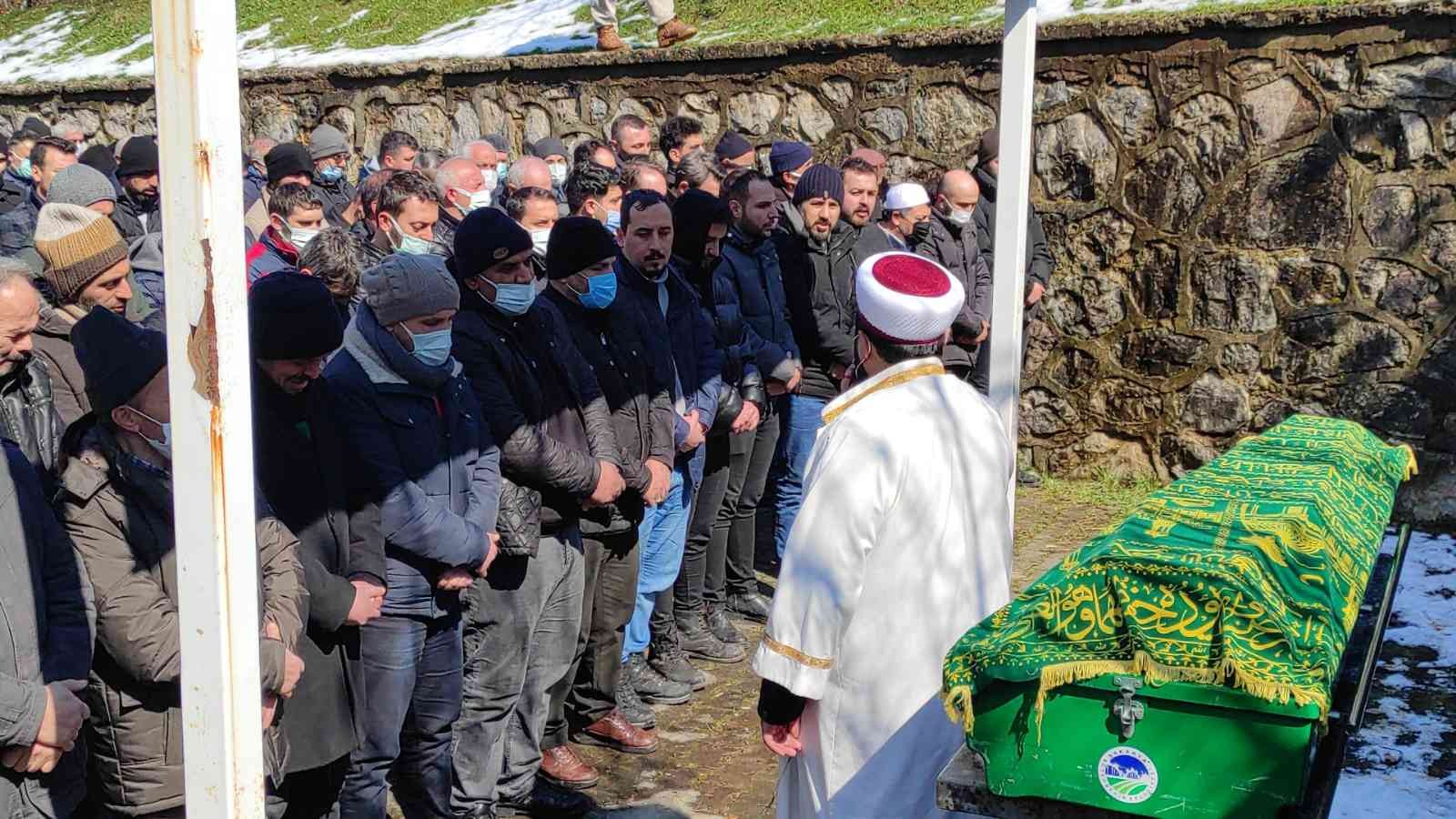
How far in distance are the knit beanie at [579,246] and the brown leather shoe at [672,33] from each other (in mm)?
5428

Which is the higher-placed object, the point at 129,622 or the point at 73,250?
the point at 73,250

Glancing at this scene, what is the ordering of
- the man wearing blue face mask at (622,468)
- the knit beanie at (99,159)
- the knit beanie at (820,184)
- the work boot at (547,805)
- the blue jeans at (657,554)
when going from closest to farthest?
the work boot at (547,805), the man wearing blue face mask at (622,468), the blue jeans at (657,554), the knit beanie at (820,184), the knit beanie at (99,159)

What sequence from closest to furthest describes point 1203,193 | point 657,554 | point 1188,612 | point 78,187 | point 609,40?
point 1188,612 → point 657,554 → point 78,187 → point 1203,193 → point 609,40

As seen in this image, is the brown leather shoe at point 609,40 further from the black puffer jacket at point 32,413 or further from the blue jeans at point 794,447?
the black puffer jacket at point 32,413

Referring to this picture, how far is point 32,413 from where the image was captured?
393 centimetres

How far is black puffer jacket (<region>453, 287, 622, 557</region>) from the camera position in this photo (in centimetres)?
439

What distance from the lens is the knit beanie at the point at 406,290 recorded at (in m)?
3.89

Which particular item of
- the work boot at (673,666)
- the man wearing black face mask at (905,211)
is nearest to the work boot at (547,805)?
the work boot at (673,666)

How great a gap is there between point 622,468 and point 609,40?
5.79m

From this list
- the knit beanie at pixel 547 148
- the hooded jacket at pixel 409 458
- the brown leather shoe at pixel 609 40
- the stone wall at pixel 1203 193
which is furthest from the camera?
the brown leather shoe at pixel 609 40

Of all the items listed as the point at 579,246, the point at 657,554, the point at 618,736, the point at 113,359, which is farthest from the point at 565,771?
the point at 113,359

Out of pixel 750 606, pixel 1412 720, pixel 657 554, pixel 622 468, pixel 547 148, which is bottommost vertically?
pixel 750 606

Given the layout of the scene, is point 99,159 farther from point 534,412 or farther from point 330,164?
point 534,412

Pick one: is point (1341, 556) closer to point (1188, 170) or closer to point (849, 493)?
point (849, 493)
